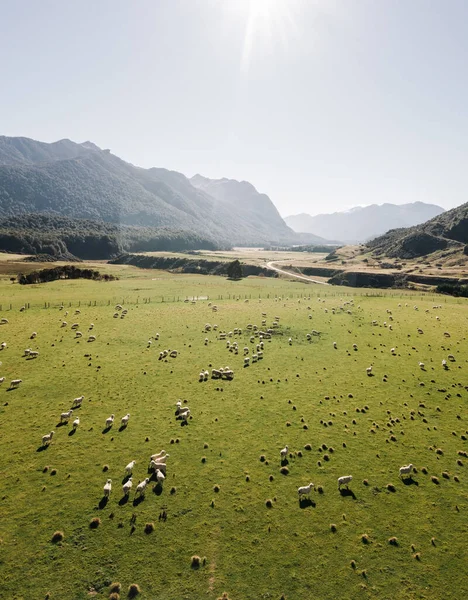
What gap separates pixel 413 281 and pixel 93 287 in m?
126

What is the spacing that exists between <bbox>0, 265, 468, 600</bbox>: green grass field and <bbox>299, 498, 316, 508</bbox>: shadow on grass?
0.31ft

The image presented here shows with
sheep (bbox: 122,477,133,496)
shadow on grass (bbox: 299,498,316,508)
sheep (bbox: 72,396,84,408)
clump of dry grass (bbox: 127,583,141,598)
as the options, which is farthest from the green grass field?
sheep (bbox: 72,396,84,408)

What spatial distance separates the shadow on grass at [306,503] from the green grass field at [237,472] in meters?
0.09

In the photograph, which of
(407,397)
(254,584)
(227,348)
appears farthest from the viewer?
(227,348)

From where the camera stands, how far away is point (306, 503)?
2200cm

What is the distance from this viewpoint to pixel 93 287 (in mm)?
109500

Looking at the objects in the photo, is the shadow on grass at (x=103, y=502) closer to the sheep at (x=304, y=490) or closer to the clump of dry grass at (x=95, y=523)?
the clump of dry grass at (x=95, y=523)

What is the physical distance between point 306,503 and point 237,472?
5.20 m

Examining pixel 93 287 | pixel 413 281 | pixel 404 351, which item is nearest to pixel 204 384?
pixel 404 351

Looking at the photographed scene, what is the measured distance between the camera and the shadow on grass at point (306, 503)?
21.8 meters

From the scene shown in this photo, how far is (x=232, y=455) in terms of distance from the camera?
2648 centimetres

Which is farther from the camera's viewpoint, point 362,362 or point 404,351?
point 404,351

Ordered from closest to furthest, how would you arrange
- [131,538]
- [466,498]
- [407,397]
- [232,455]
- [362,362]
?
[131,538]
[466,498]
[232,455]
[407,397]
[362,362]

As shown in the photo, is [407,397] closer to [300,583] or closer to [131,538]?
[300,583]
